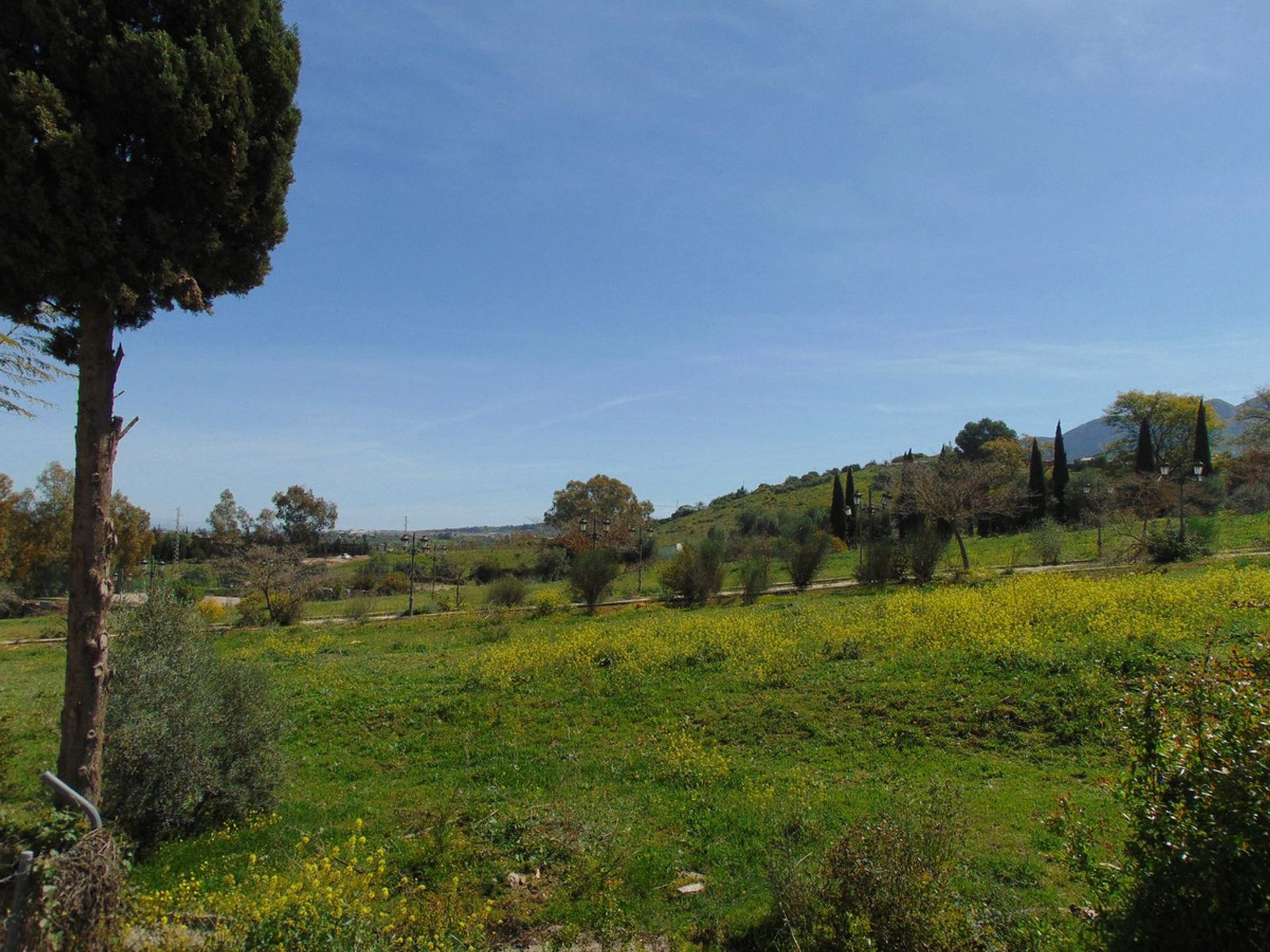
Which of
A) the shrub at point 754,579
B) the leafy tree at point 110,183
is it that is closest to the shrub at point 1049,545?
the shrub at point 754,579

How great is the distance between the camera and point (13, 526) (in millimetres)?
38688

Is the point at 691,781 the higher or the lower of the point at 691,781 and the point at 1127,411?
the lower

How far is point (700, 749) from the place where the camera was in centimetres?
857

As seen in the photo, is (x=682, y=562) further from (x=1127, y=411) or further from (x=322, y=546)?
(x=322, y=546)

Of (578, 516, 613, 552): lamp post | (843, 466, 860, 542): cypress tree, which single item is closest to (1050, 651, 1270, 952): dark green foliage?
(578, 516, 613, 552): lamp post

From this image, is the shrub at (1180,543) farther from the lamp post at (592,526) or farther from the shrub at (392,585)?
the shrub at (392,585)

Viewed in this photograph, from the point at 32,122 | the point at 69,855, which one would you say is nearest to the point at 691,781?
the point at 69,855

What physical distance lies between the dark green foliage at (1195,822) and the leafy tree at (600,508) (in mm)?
47312

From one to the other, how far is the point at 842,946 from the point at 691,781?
3948mm

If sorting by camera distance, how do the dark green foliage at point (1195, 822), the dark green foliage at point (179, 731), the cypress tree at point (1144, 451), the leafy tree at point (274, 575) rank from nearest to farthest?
the dark green foliage at point (1195, 822)
the dark green foliage at point (179, 731)
the leafy tree at point (274, 575)
the cypress tree at point (1144, 451)

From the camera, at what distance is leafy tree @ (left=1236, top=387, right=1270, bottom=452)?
134 feet

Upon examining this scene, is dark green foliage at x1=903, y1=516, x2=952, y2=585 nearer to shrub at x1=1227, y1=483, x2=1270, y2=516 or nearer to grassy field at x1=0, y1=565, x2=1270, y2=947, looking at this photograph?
grassy field at x1=0, y1=565, x2=1270, y2=947

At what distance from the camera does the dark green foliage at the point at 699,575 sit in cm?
2622

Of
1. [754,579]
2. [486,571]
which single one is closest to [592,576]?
[754,579]
